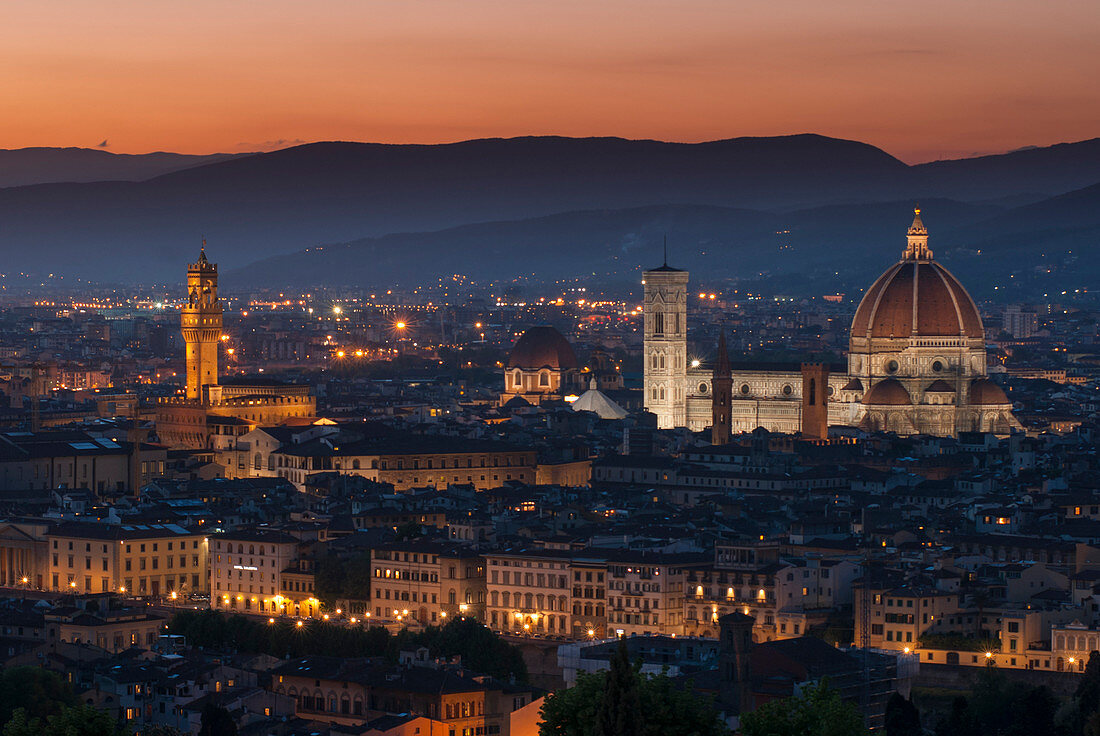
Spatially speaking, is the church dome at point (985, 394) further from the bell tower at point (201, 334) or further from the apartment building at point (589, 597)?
the apartment building at point (589, 597)

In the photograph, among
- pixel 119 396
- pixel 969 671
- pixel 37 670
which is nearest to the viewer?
pixel 37 670

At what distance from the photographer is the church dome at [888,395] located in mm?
114875

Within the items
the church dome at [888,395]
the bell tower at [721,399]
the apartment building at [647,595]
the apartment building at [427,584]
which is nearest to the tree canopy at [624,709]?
the apartment building at [647,595]

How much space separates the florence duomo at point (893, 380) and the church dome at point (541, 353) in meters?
14.7

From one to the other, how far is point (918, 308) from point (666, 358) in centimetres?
1166

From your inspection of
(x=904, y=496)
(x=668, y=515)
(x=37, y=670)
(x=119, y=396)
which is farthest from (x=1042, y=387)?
(x=37, y=670)

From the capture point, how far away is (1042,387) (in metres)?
151

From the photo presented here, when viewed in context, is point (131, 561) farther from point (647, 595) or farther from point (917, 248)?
point (917, 248)

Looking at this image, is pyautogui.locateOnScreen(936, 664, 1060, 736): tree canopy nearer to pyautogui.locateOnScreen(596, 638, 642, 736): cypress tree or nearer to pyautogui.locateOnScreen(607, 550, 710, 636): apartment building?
pyautogui.locateOnScreen(607, 550, 710, 636): apartment building

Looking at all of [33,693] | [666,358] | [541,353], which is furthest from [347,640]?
[541,353]

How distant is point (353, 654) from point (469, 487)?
28744 millimetres

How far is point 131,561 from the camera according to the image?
7388 centimetres

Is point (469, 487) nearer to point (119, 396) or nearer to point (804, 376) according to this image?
point (804, 376)

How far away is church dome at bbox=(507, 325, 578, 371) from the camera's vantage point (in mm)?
138125
